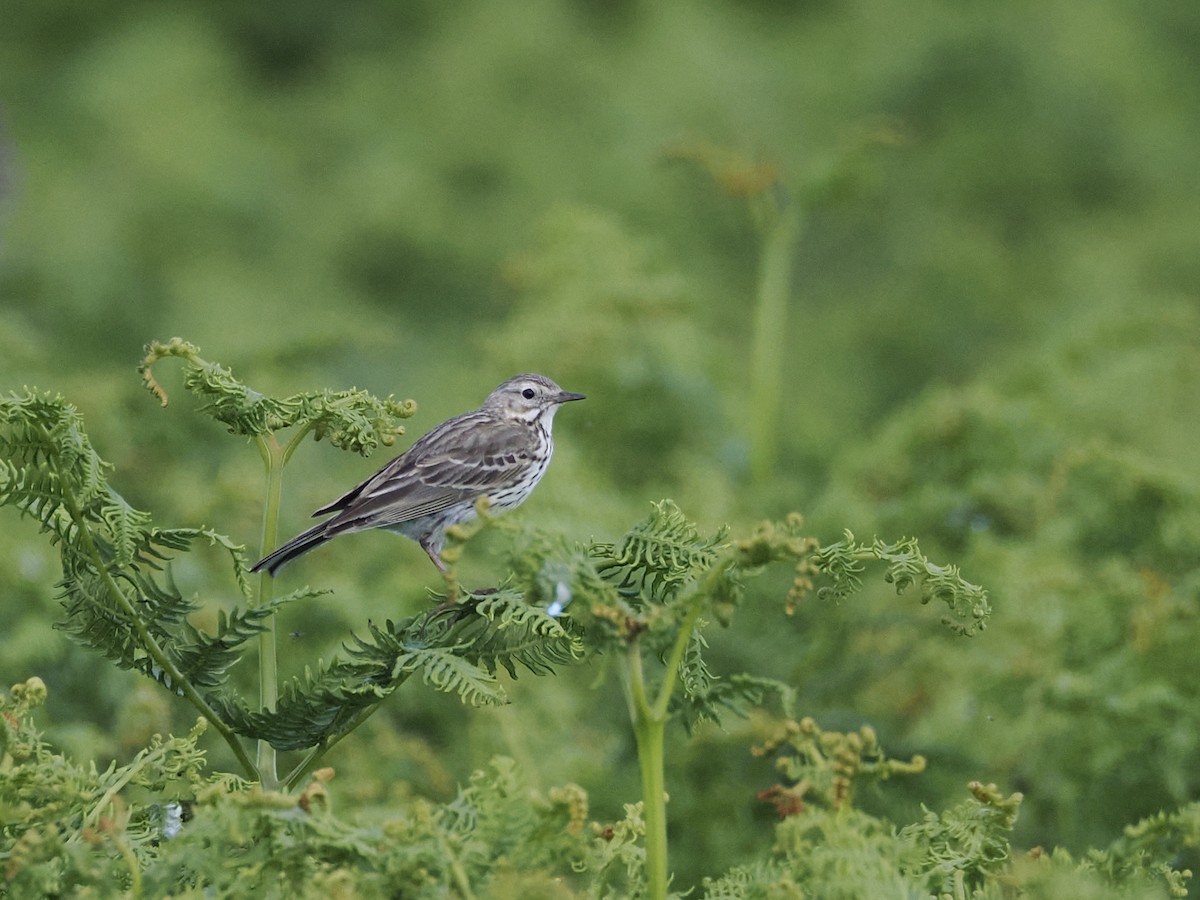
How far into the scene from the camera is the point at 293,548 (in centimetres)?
287

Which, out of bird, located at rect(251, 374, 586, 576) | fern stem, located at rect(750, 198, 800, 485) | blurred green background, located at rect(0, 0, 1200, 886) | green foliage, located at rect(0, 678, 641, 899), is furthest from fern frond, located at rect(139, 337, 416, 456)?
fern stem, located at rect(750, 198, 800, 485)

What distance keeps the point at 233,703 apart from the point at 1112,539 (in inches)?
108

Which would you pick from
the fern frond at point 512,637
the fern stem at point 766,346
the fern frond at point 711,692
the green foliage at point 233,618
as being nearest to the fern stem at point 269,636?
the green foliage at point 233,618

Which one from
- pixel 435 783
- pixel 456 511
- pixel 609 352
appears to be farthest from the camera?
pixel 609 352

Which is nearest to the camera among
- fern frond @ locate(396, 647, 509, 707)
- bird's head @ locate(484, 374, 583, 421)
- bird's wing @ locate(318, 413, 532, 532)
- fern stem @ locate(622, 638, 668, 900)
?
fern stem @ locate(622, 638, 668, 900)

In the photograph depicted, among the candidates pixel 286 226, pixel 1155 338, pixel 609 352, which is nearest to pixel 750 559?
pixel 609 352

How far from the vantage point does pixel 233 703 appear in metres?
2.33

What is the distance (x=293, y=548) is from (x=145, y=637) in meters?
0.65

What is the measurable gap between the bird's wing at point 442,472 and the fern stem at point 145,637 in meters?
1.11

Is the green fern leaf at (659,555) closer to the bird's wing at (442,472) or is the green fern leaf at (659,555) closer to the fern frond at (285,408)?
the fern frond at (285,408)

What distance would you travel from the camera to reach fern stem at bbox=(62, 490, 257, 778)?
2.18m

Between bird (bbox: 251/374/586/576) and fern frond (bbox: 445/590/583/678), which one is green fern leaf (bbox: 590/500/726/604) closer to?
fern frond (bbox: 445/590/583/678)

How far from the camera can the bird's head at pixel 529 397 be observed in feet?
14.7

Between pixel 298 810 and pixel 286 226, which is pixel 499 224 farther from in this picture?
Result: pixel 298 810
